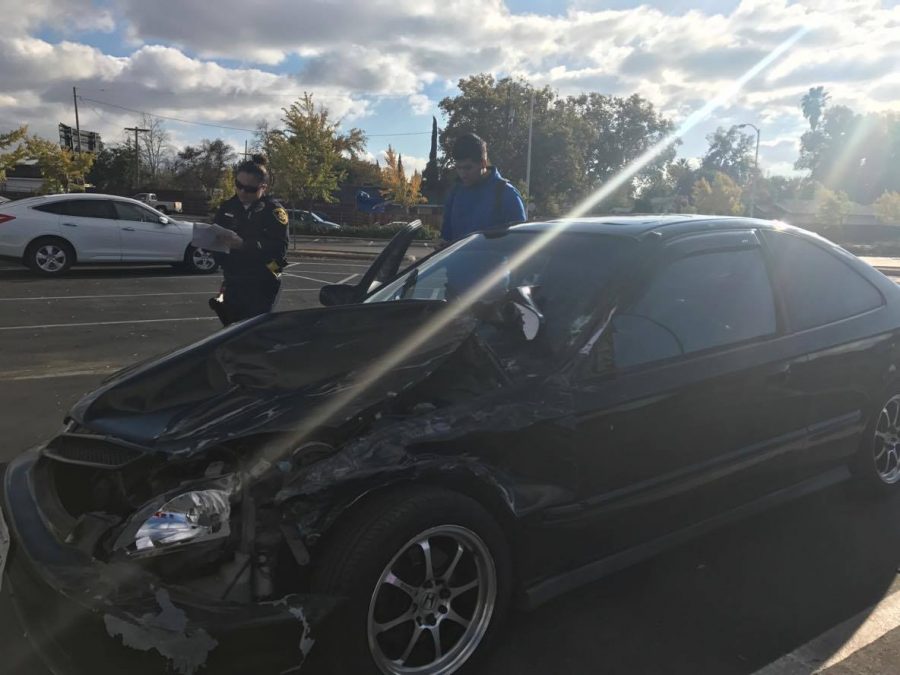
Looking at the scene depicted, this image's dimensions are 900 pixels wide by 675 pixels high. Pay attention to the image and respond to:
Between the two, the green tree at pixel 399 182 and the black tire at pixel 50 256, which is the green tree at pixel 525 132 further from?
the black tire at pixel 50 256

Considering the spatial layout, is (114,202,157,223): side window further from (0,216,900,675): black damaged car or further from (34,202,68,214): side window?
(0,216,900,675): black damaged car

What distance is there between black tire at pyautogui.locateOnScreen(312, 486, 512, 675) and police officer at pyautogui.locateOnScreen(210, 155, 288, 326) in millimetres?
2747

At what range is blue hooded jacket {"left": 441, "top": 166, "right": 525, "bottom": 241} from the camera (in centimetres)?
460

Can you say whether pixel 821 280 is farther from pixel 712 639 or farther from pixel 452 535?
pixel 452 535

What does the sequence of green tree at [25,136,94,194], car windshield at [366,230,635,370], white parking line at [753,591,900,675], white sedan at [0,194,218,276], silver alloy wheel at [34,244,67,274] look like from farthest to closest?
1. green tree at [25,136,94,194]
2. silver alloy wheel at [34,244,67,274]
3. white sedan at [0,194,218,276]
4. car windshield at [366,230,635,370]
5. white parking line at [753,591,900,675]

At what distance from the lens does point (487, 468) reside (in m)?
2.21

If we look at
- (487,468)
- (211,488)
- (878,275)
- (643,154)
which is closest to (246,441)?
(211,488)

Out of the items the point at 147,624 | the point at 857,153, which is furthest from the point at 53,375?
the point at 857,153

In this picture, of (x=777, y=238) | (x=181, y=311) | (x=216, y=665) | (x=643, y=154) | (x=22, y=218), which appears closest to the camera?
(x=216, y=665)

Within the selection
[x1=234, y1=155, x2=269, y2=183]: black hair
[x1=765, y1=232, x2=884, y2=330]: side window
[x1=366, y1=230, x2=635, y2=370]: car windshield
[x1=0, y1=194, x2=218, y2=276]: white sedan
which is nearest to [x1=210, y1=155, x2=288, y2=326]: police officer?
[x1=234, y1=155, x2=269, y2=183]: black hair

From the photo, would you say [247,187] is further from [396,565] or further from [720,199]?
[720,199]

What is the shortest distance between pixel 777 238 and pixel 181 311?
8.16 m

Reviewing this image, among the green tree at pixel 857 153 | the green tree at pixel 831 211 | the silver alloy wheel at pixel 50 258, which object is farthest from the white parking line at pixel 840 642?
the green tree at pixel 857 153

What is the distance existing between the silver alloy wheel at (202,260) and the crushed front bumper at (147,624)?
505 inches
